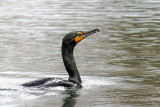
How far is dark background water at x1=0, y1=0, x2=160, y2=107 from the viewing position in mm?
11345

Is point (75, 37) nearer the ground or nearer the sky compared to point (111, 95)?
nearer the sky

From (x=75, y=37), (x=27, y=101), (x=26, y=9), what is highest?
(x=75, y=37)

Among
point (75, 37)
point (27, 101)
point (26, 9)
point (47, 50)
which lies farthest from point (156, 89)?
point (26, 9)

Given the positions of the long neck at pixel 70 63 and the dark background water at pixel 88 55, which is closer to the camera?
the dark background water at pixel 88 55

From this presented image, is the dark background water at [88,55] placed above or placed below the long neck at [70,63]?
below

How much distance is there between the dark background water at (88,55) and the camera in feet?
37.2

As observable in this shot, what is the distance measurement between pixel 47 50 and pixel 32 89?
7.68 m

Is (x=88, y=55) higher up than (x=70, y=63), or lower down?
lower down

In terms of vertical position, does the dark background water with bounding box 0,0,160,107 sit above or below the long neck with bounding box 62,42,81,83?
below

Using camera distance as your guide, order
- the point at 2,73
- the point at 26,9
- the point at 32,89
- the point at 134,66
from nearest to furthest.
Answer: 1. the point at 32,89
2. the point at 2,73
3. the point at 134,66
4. the point at 26,9

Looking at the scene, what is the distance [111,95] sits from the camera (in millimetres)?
11719

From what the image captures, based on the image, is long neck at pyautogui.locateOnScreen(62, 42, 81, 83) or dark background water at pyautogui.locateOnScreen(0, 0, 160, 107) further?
long neck at pyautogui.locateOnScreen(62, 42, 81, 83)

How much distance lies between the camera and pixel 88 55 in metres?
17.9

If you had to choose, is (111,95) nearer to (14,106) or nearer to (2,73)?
(14,106)
